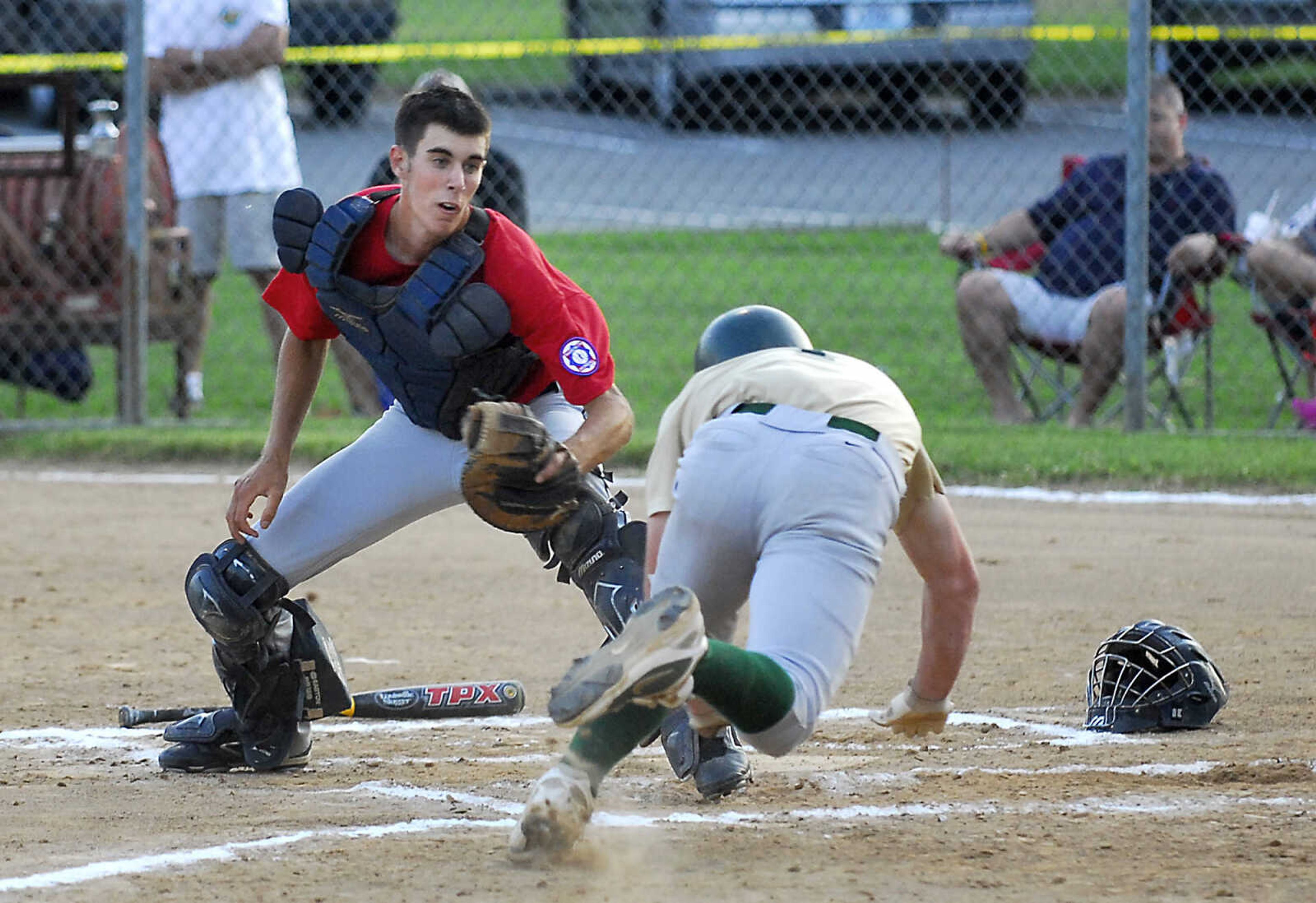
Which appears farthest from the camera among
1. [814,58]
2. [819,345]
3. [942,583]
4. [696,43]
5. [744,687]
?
[814,58]

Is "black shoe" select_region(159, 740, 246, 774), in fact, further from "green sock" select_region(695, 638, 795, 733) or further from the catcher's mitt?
"green sock" select_region(695, 638, 795, 733)

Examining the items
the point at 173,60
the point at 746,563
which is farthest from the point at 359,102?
the point at 746,563

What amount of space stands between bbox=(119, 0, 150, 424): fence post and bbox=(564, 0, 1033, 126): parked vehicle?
12.6 feet

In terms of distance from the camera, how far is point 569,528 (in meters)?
4.27

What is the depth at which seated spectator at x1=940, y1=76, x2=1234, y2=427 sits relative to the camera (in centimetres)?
884

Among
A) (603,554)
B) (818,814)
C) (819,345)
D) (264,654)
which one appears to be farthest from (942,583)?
(819,345)

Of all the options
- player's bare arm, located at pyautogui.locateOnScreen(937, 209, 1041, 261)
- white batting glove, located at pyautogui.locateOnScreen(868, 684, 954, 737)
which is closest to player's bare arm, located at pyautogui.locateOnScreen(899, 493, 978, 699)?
white batting glove, located at pyautogui.locateOnScreen(868, 684, 954, 737)

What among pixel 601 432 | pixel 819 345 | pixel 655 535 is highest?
pixel 601 432

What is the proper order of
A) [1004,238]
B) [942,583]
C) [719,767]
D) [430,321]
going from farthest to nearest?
[1004,238], [430,321], [719,767], [942,583]

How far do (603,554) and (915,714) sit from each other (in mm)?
756

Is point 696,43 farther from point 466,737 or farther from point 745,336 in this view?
point 745,336

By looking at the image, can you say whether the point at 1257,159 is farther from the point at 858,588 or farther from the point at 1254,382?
the point at 858,588

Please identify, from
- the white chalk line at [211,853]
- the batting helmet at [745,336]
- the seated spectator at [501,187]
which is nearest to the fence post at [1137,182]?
the seated spectator at [501,187]

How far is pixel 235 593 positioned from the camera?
14.2ft
